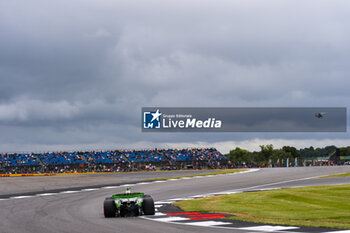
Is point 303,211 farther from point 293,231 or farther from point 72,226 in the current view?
point 72,226

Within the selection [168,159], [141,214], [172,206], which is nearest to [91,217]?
[141,214]

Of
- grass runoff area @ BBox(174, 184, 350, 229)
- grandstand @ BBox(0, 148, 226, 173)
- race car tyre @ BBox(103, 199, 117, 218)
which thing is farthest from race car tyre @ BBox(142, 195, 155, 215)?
grandstand @ BBox(0, 148, 226, 173)

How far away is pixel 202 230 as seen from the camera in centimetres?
1109

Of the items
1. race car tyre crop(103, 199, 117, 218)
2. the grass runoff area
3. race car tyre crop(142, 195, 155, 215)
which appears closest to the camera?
the grass runoff area

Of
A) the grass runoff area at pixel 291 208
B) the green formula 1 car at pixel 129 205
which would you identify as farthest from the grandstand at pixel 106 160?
the green formula 1 car at pixel 129 205

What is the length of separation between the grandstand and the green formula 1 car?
5477cm

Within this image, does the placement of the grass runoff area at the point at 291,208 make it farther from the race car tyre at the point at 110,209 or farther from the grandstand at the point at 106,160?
the grandstand at the point at 106,160

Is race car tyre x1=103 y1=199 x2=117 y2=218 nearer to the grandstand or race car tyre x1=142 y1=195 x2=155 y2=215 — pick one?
race car tyre x1=142 y1=195 x2=155 y2=215

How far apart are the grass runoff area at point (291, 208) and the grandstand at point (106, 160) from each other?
1874 inches

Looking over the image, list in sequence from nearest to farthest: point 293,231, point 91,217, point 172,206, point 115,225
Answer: point 293,231 < point 115,225 < point 91,217 < point 172,206

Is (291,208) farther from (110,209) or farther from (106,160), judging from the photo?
(106,160)

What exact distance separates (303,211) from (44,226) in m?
9.34

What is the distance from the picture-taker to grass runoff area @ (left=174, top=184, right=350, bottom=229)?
13203 millimetres

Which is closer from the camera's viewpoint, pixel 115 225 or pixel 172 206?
pixel 115 225
